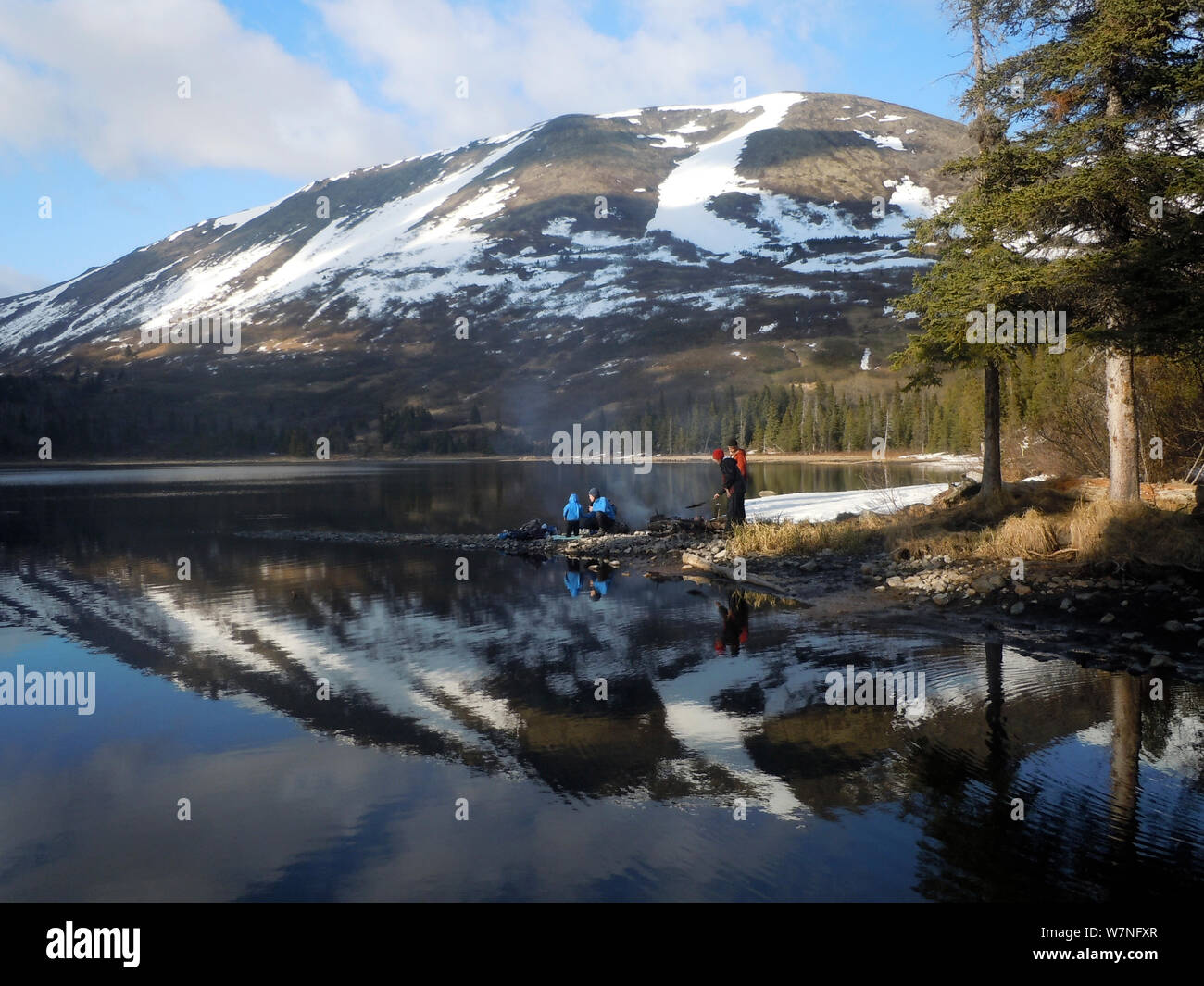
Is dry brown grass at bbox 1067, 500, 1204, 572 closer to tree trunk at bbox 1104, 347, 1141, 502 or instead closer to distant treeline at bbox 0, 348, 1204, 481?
tree trunk at bbox 1104, 347, 1141, 502

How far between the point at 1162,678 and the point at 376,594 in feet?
43.8

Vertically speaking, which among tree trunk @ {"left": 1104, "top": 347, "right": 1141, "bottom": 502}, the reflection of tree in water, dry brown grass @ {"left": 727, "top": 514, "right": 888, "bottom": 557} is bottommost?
the reflection of tree in water

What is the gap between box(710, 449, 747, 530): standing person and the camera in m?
21.8

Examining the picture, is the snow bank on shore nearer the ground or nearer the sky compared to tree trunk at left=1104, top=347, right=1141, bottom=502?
nearer the ground

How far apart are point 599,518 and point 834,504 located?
23.7 ft

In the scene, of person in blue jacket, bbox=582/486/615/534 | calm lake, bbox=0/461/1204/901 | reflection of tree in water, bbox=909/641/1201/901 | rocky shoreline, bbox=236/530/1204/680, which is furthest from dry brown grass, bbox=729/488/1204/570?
reflection of tree in water, bbox=909/641/1201/901

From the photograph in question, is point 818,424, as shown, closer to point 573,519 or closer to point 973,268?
point 573,519

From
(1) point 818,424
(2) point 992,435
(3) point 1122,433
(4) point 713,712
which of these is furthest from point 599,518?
(1) point 818,424

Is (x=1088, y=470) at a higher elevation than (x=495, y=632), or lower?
higher

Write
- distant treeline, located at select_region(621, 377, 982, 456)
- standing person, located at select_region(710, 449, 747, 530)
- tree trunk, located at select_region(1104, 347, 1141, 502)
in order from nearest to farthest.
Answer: tree trunk, located at select_region(1104, 347, 1141, 502)
standing person, located at select_region(710, 449, 747, 530)
distant treeline, located at select_region(621, 377, 982, 456)

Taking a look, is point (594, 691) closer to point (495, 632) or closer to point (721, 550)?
point (495, 632)

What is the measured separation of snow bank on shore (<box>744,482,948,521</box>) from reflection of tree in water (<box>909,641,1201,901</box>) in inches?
632
